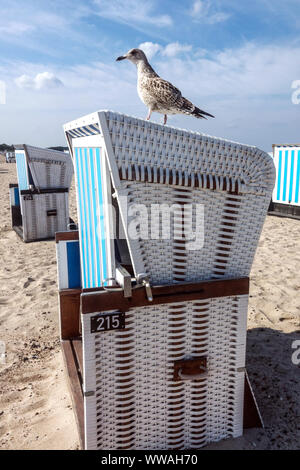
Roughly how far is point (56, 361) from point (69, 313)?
427 mm

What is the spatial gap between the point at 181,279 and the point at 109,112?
86 centimetres

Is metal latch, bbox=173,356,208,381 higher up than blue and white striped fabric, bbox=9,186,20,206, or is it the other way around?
blue and white striped fabric, bbox=9,186,20,206

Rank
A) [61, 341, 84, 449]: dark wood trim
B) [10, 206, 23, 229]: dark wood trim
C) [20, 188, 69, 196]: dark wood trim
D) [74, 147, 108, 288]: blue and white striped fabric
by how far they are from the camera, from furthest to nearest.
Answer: [10, 206, 23, 229]: dark wood trim < [20, 188, 69, 196]: dark wood trim < [74, 147, 108, 288]: blue and white striped fabric < [61, 341, 84, 449]: dark wood trim

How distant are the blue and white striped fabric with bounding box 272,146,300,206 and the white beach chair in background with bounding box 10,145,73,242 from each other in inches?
214

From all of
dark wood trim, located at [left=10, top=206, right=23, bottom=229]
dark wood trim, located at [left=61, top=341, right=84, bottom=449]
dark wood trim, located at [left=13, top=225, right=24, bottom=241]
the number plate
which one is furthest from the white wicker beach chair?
dark wood trim, located at [left=10, top=206, right=23, bottom=229]

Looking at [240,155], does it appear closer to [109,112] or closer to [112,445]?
[109,112]

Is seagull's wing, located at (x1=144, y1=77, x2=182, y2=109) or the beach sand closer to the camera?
the beach sand

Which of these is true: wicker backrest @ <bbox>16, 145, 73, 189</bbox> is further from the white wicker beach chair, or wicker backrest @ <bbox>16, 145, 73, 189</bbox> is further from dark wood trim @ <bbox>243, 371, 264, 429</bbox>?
dark wood trim @ <bbox>243, 371, 264, 429</bbox>

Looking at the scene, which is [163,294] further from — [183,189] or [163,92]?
[163,92]

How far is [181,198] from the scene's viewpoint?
1.79 meters

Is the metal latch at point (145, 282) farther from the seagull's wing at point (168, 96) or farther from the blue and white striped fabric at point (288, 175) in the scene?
the blue and white striped fabric at point (288, 175)

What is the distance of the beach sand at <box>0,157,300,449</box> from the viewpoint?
7.02ft

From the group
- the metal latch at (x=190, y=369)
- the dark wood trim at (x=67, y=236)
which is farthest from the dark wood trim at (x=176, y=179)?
the dark wood trim at (x=67, y=236)

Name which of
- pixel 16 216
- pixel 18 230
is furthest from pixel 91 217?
pixel 16 216
